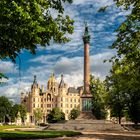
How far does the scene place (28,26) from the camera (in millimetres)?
24203

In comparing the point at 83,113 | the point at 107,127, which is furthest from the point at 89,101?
the point at 107,127

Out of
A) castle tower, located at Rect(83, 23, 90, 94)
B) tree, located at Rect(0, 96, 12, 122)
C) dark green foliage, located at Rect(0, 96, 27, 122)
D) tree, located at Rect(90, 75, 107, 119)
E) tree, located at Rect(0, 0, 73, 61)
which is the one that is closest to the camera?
tree, located at Rect(0, 0, 73, 61)

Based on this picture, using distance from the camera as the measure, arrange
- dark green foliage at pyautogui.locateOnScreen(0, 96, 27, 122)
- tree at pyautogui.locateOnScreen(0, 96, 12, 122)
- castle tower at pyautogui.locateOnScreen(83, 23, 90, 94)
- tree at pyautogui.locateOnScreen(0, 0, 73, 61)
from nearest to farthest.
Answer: tree at pyautogui.locateOnScreen(0, 0, 73, 61), castle tower at pyautogui.locateOnScreen(83, 23, 90, 94), tree at pyautogui.locateOnScreen(0, 96, 12, 122), dark green foliage at pyautogui.locateOnScreen(0, 96, 27, 122)

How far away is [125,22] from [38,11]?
770 centimetres

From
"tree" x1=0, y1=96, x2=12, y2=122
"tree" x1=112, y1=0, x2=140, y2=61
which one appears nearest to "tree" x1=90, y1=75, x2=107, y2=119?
"tree" x1=0, y1=96, x2=12, y2=122

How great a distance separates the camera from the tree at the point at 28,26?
23.0 m

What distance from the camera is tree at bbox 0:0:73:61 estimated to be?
75.6 feet

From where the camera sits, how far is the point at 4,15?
74.6 ft

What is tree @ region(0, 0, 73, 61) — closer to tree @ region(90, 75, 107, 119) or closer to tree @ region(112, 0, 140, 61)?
tree @ region(112, 0, 140, 61)

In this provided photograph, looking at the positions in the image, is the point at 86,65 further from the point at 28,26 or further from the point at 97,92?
the point at 28,26

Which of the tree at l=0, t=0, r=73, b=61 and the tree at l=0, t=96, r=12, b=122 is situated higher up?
the tree at l=0, t=0, r=73, b=61

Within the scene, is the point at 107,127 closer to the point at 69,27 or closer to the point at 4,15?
the point at 69,27

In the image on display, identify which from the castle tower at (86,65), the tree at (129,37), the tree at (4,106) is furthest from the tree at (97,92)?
the tree at (129,37)

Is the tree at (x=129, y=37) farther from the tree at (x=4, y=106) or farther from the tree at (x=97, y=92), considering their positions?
the tree at (x=4, y=106)
